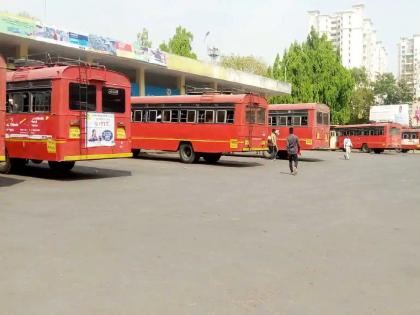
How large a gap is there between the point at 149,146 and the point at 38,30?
24.6 ft

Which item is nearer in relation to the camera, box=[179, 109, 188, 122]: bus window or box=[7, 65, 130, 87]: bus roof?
box=[7, 65, 130, 87]: bus roof

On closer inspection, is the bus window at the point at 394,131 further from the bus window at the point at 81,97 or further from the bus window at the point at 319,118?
the bus window at the point at 81,97

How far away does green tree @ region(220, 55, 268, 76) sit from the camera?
221 feet

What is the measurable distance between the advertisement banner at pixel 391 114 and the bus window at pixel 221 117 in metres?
50.4

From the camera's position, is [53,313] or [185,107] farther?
[185,107]

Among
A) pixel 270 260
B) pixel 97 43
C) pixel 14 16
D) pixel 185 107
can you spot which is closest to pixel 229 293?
pixel 270 260

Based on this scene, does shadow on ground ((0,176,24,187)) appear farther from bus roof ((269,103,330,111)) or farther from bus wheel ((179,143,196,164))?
bus roof ((269,103,330,111))

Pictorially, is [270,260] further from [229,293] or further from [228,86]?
[228,86]

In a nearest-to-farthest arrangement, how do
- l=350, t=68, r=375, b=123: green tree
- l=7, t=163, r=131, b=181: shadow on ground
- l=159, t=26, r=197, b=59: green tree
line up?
l=7, t=163, r=131, b=181: shadow on ground
l=159, t=26, r=197, b=59: green tree
l=350, t=68, r=375, b=123: green tree

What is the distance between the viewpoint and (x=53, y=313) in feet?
13.5

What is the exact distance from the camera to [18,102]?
14.9 meters

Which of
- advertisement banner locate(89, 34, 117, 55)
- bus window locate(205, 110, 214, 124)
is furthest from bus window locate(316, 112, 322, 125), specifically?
advertisement banner locate(89, 34, 117, 55)

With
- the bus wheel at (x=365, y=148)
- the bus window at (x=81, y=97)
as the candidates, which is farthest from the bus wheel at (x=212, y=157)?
the bus wheel at (x=365, y=148)

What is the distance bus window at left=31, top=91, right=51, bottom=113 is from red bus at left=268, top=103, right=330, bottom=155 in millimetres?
16153
